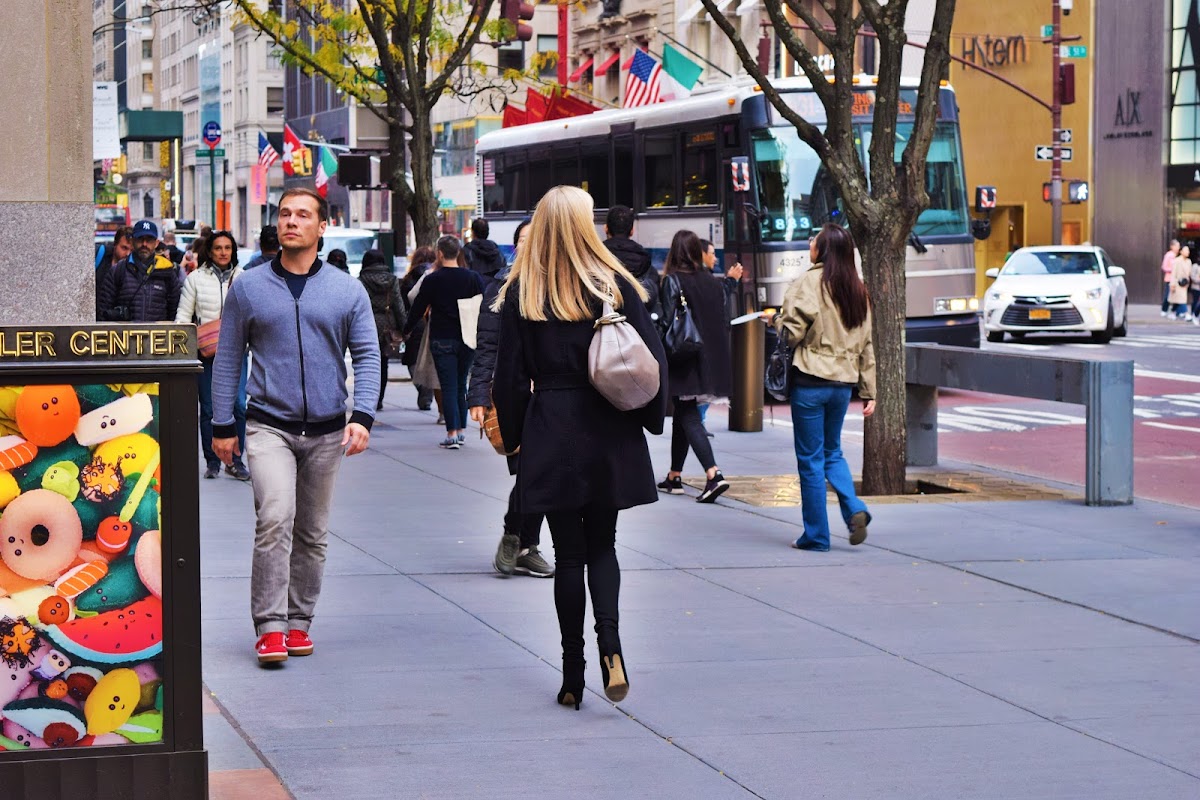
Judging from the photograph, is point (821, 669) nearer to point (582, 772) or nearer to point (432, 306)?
point (582, 772)

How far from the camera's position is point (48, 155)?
7246 mm

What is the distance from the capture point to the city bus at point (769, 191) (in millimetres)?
21828

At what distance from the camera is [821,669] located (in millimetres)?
7254

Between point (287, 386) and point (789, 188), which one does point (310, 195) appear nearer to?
point (287, 386)

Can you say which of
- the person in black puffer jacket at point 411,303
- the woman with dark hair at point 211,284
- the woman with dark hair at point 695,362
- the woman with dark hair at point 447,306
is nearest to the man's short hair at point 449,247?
the woman with dark hair at point 447,306

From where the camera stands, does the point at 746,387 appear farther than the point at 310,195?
Yes

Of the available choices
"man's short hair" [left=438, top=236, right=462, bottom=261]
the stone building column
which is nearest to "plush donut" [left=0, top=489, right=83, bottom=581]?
the stone building column

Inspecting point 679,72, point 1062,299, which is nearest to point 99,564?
point 679,72

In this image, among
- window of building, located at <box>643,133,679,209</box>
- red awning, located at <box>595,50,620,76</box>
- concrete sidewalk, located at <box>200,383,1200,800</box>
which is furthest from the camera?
red awning, located at <box>595,50,620,76</box>

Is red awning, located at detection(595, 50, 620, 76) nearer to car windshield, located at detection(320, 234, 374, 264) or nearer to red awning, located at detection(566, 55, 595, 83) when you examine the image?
red awning, located at detection(566, 55, 595, 83)

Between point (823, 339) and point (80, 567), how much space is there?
6152 millimetres

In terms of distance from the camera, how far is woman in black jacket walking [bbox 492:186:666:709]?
6527mm

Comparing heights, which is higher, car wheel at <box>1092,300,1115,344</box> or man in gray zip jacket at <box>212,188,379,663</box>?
man in gray zip jacket at <box>212,188,379,663</box>

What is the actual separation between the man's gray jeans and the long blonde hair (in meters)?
1.39
